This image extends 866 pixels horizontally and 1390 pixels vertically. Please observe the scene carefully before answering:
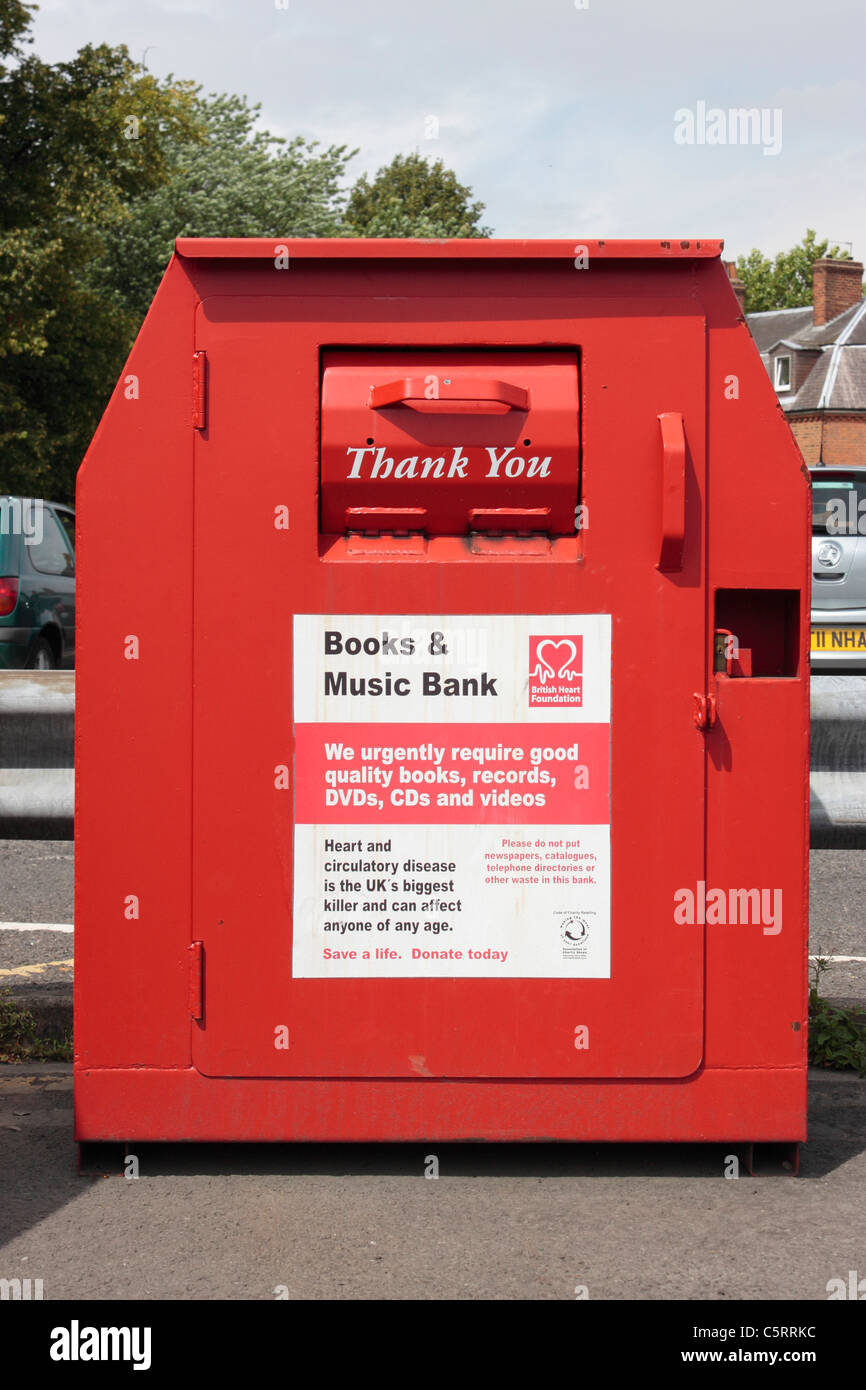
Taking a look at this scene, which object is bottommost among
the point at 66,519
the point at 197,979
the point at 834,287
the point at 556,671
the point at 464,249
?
the point at 197,979

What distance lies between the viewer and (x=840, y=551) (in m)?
12.4

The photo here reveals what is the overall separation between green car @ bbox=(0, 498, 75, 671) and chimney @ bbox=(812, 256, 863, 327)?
5272cm

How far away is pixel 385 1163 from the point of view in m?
3.62

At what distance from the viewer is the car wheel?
1125 centimetres

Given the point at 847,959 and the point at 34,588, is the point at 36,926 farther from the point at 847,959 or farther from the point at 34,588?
the point at 34,588

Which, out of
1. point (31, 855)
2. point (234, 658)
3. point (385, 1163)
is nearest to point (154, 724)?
point (234, 658)

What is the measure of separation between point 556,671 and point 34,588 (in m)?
8.47

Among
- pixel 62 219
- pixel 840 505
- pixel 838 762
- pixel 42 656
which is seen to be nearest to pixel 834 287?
pixel 62 219

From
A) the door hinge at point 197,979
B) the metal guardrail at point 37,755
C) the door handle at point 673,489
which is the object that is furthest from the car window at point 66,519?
the door handle at point 673,489

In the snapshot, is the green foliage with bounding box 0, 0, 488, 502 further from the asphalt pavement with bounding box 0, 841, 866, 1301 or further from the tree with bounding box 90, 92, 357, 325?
the asphalt pavement with bounding box 0, 841, 866, 1301

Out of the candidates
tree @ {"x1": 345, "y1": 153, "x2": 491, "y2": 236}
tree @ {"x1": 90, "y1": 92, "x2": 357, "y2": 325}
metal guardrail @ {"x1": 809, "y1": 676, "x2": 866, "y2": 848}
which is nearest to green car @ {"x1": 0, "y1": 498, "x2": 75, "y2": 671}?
metal guardrail @ {"x1": 809, "y1": 676, "x2": 866, "y2": 848}

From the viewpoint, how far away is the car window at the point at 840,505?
12.3 meters

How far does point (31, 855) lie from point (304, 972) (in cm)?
491
